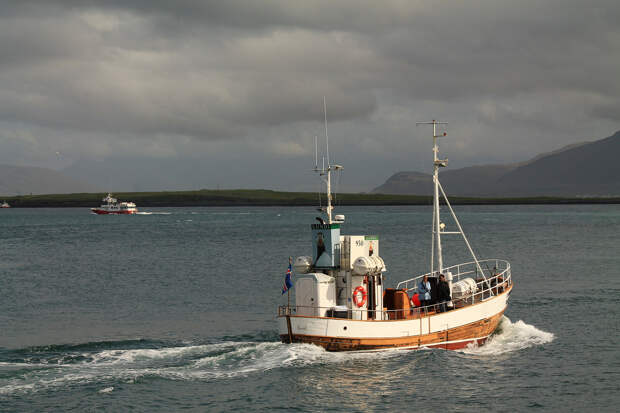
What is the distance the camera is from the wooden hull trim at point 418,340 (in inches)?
1038

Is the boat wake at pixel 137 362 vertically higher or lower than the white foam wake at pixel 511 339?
higher

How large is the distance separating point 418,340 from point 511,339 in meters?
6.84

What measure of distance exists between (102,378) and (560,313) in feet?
86.4

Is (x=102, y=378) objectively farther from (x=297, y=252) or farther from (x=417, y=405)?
(x=297, y=252)

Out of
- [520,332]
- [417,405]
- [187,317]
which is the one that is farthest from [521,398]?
[187,317]

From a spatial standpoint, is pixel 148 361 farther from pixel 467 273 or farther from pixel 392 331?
pixel 467 273

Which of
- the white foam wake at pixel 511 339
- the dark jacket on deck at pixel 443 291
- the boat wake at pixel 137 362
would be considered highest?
the dark jacket on deck at pixel 443 291

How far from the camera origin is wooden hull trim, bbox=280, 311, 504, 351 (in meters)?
26.4

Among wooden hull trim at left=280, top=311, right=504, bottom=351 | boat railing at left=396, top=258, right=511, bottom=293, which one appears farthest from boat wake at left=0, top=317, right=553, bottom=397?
boat railing at left=396, top=258, right=511, bottom=293

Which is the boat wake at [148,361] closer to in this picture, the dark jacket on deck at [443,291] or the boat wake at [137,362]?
the boat wake at [137,362]

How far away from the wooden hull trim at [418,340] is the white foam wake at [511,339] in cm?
42

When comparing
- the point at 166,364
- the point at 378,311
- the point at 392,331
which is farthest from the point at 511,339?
the point at 166,364

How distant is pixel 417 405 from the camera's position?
74.1 feet

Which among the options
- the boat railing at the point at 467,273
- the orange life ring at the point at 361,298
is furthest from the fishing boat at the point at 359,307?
the boat railing at the point at 467,273
